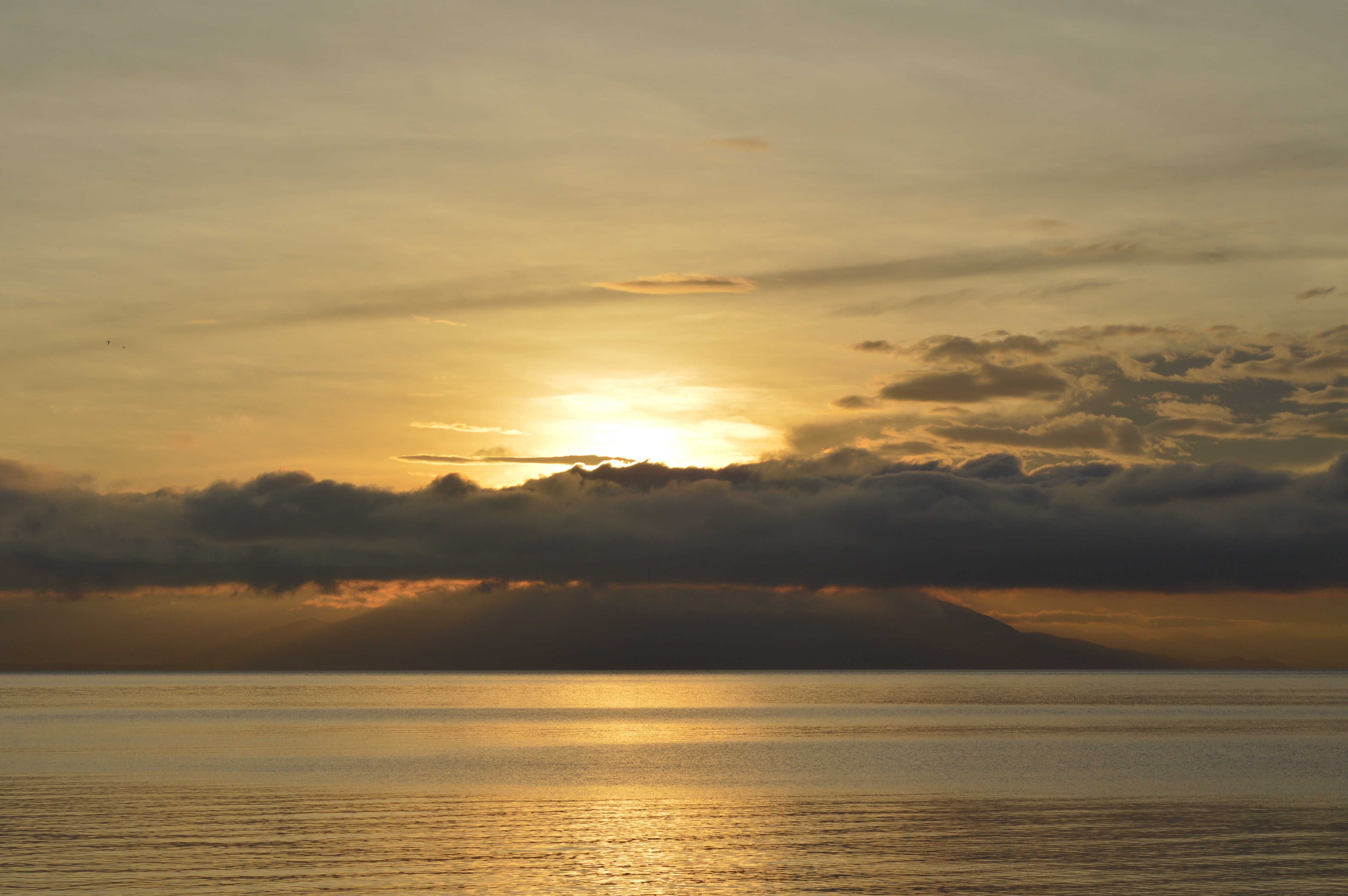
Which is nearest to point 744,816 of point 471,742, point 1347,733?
point 471,742

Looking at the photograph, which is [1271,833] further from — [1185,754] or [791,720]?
[791,720]

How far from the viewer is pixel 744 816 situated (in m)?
61.0

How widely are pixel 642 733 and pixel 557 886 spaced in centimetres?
10422

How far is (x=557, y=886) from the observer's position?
42.1 meters

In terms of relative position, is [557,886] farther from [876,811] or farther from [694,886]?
[876,811]

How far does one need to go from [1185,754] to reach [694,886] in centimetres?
7301

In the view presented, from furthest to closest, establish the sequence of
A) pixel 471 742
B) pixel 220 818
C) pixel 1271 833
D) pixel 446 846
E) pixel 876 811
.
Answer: pixel 471 742
pixel 876 811
pixel 220 818
pixel 1271 833
pixel 446 846

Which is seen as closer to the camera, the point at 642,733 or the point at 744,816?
the point at 744,816

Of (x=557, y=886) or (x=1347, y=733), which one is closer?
(x=557, y=886)

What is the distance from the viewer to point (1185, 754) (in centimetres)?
10175

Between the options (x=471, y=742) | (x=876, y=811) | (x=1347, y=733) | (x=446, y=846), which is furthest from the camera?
(x=1347, y=733)

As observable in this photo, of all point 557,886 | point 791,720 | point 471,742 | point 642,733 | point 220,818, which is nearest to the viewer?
point 557,886

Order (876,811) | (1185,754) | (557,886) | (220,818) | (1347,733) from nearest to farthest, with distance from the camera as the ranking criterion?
(557,886) → (220,818) → (876,811) → (1185,754) → (1347,733)

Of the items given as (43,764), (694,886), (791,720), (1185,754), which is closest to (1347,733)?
(1185,754)
